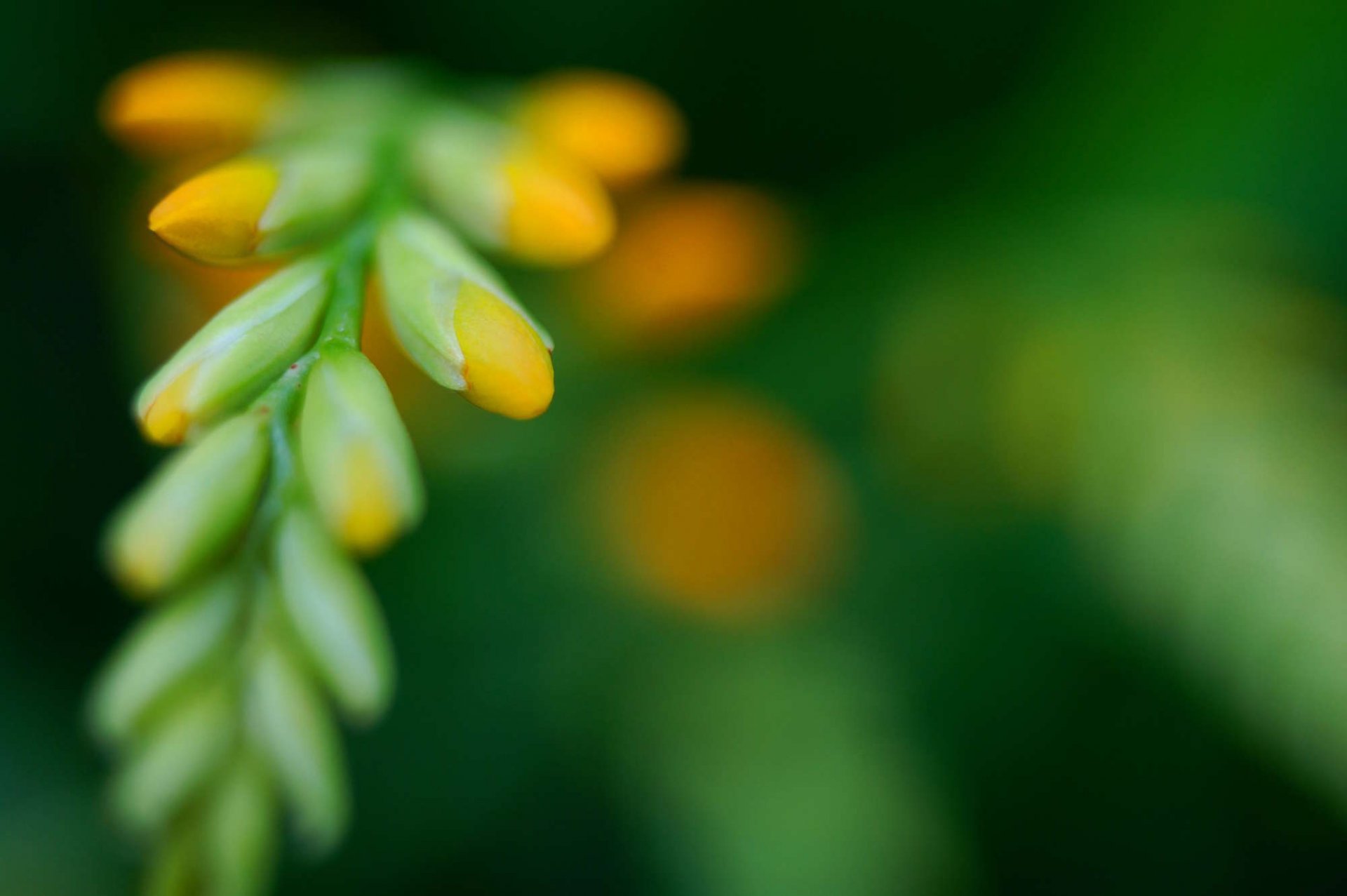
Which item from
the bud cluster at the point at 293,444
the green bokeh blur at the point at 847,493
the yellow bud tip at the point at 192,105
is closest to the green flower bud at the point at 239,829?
the bud cluster at the point at 293,444

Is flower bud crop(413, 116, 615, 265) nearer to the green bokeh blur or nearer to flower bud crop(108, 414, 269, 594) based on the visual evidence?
flower bud crop(108, 414, 269, 594)

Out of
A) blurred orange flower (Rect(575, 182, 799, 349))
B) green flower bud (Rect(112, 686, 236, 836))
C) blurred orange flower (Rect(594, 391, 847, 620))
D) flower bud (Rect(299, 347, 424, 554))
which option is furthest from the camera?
blurred orange flower (Rect(594, 391, 847, 620))

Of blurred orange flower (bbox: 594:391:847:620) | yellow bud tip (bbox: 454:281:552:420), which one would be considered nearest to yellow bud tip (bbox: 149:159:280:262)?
yellow bud tip (bbox: 454:281:552:420)

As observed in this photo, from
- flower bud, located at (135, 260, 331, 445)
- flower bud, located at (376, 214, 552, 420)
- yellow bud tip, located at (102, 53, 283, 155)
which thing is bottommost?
yellow bud tip, located at (102, 53, 283, 155)

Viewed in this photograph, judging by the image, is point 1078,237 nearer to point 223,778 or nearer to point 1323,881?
point 1323,881

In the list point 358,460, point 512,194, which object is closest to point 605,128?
point 512,194

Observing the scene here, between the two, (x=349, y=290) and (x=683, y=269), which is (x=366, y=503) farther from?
(x=683, y=269)

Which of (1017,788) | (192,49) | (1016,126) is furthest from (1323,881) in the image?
(192,49)
